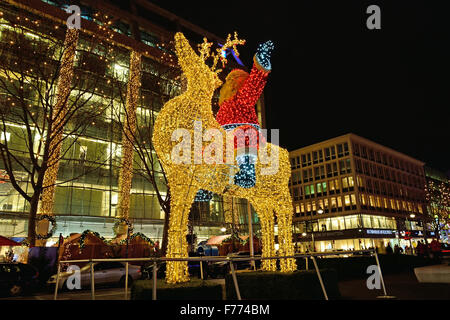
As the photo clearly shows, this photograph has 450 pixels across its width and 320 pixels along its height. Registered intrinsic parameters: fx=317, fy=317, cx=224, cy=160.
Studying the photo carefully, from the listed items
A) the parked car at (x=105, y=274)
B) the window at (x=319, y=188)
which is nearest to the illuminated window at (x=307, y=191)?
the window at (x=319, y=188)

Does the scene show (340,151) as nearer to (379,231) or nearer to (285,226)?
(379,231)

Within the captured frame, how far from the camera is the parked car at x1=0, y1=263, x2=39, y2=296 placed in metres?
11.9

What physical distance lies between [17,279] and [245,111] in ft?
36.6

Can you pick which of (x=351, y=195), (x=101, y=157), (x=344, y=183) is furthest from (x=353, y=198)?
(x=101, y=157)

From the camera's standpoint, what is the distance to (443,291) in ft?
27.2

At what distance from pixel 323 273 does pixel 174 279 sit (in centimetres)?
415

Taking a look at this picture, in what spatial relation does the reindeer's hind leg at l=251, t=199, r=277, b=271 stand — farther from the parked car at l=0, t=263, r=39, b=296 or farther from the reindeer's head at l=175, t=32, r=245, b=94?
the parked car at l=0, t=263, r=39, b=296

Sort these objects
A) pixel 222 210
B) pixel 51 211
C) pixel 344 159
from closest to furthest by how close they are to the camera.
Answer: pixel 51 211, pixel 222 210, pixel 344 159

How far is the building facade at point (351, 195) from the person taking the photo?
169 ft

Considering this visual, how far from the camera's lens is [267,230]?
896 centimetres

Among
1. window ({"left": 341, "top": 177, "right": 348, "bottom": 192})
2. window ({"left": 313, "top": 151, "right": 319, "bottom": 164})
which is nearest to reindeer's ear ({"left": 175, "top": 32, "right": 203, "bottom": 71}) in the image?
window ({"left": 341, "top": 177, "right": 348, "bottom": 192})
